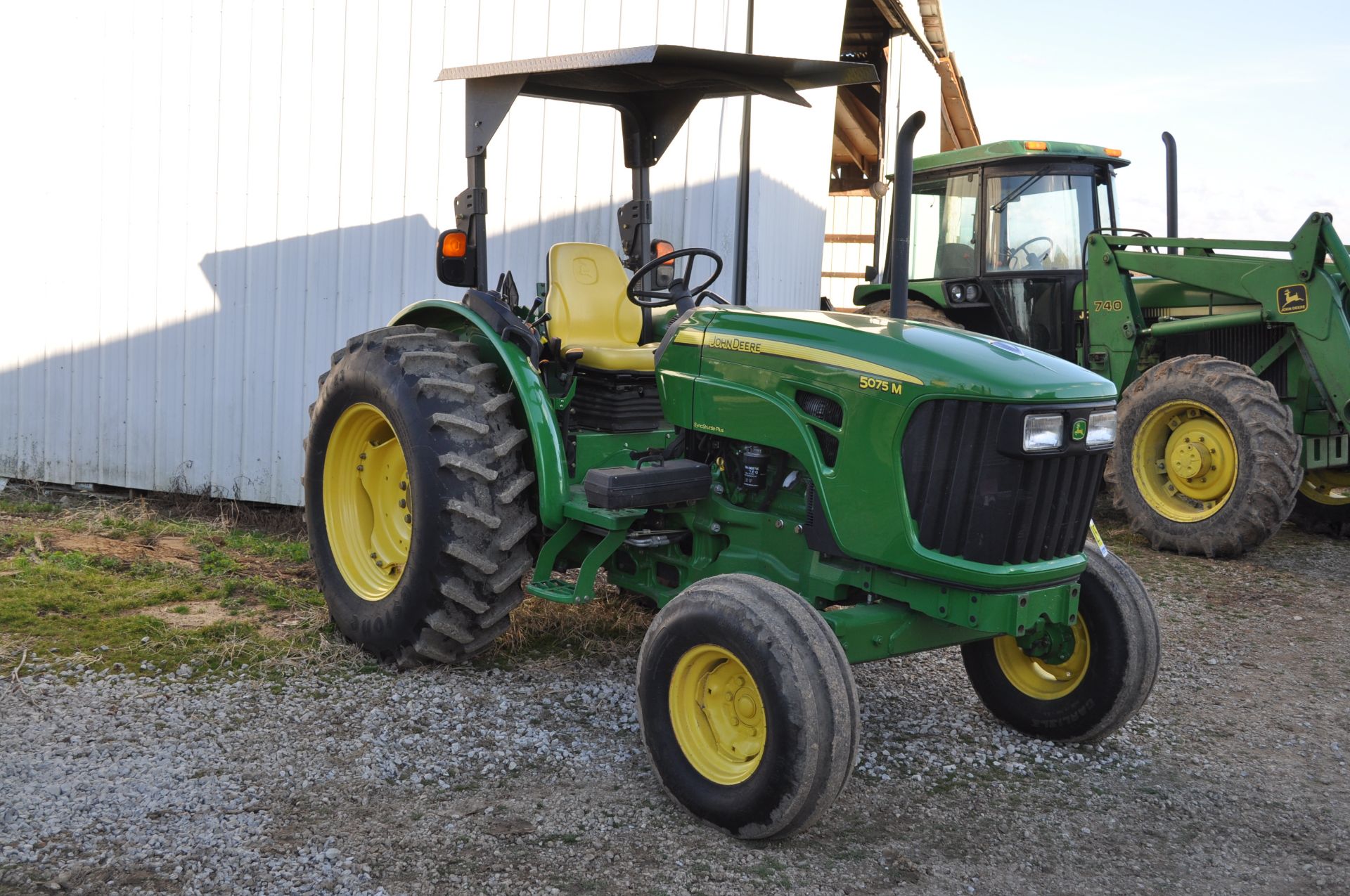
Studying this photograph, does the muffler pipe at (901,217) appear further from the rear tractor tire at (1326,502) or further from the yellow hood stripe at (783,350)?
the rear tractor tire at (1326,502)

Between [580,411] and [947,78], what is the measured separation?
11.7m

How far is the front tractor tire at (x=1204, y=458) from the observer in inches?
252

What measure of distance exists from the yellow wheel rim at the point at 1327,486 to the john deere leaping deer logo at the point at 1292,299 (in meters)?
1.31

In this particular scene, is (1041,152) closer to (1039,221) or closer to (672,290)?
(1039,221)

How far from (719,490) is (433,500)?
936mm

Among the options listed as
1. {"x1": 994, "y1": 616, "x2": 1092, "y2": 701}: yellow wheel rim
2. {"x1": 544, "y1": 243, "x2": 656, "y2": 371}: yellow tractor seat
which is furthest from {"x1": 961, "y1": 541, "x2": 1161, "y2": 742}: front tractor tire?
{"x1": 544, "y1": 243, "x2": 656, "y2": 371}: yellow tractor seat

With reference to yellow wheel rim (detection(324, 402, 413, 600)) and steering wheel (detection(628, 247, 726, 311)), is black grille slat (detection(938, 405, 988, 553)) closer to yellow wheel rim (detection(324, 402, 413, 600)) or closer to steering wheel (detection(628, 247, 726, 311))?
steering wheel (detection(628, 247, 726, 311))

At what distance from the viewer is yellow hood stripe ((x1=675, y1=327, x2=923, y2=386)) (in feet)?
10.0

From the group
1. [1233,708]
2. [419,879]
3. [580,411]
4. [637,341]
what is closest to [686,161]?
[637,341]

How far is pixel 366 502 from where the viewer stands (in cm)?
447

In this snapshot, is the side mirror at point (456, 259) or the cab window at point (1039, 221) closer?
the side mirror at point (456, 259)

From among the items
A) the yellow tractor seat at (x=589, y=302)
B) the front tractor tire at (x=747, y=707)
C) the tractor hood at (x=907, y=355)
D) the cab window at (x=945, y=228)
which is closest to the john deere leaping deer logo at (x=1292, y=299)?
the cab window at (x=945, y=228)

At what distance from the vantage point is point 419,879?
259 cm

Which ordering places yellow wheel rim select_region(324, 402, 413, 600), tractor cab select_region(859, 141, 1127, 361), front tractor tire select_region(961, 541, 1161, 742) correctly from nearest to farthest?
front tractor tire select_region(961, 541, 1161, 742) → yellow wheel rim select_region(324, 402, 413, 600) → tractor cab select_region(859, 141, 1127, 361)
